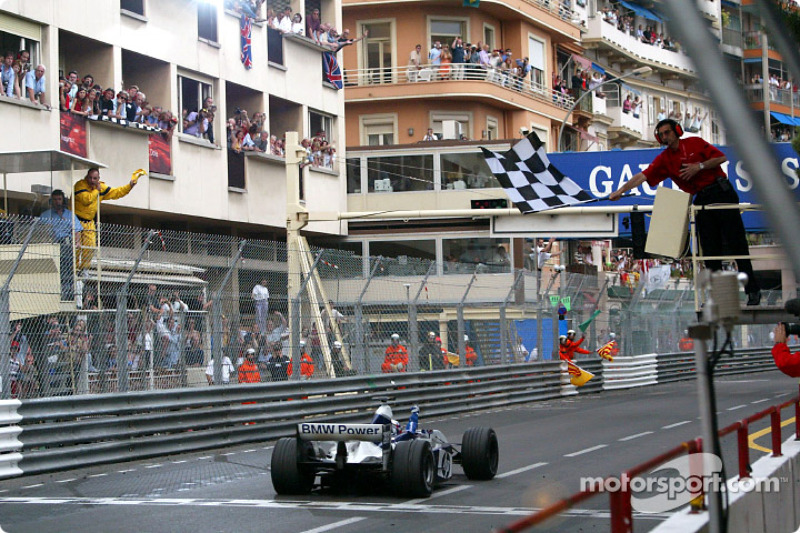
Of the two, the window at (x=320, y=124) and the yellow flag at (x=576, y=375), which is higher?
the window at (x=320, y=124)

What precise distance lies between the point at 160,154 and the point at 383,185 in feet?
45.2

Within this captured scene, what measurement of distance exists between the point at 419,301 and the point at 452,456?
9710 millimetres

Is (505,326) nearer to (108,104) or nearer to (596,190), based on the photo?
(596,190)

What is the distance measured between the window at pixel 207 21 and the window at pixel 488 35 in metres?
17.5

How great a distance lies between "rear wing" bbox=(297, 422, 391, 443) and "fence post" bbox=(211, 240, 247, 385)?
587cm

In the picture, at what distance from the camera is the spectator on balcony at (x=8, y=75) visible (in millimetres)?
22078

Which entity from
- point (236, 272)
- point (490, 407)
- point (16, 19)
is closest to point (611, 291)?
point (490, 407)

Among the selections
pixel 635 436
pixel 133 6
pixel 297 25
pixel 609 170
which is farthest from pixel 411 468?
pixel 297 25

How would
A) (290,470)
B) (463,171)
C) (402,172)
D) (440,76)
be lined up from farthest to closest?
(440,76), (402,172), (463,171), (290,470)

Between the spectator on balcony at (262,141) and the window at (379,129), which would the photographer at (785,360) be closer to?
the spectator on balcony at (262,141)

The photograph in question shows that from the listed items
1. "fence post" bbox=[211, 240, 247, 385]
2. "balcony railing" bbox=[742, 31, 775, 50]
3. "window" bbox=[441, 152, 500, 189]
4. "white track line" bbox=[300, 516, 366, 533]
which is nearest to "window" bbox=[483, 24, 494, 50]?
"window" bbox=[441, 152, 500, 189]

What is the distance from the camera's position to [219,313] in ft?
52.9

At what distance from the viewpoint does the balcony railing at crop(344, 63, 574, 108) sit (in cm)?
4275

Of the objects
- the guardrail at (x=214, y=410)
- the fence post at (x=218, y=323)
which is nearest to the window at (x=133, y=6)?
the guardrail at (x=214, y=410)
